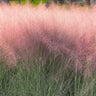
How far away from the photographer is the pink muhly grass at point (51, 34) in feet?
9.89

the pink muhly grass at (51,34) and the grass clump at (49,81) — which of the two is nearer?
the grass clump at (49,81)

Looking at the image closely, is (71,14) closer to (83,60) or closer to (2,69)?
(83,60)

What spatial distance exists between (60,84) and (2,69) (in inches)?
30.3

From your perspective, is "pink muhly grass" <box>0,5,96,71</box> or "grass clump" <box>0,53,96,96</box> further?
"pink muhly grass" <box>0,5,96,71</box>

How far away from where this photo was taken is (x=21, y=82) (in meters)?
2.93

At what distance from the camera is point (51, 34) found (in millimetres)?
3176

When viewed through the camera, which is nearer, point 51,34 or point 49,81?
point 49,81

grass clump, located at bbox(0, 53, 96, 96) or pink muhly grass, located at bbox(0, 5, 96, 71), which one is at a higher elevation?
pink muhly grass, located at bbox(0, 5, 96, 71)

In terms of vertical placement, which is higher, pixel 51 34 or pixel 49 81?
pixel 51 34

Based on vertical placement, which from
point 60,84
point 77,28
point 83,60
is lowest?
point 60,84

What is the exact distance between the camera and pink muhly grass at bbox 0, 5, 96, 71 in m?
3.01

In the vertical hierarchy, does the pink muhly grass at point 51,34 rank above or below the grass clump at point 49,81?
above

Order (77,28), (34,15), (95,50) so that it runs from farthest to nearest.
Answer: (34,15)
(77,28)
(95,50)

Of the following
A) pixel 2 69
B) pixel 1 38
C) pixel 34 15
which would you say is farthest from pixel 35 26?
pixel 2 69
